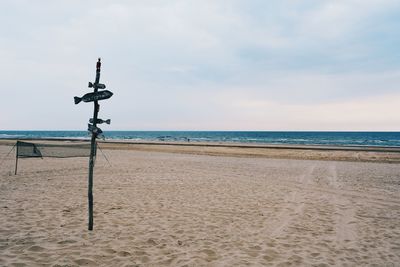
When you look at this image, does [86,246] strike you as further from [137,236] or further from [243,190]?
[243,190]

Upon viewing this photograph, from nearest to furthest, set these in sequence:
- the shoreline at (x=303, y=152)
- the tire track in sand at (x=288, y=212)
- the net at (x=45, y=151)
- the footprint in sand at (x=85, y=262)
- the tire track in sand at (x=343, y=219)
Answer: the footprint in sand at (x=85, y=262)
the tire track in sand at (x=343, y=219)
the tire track in sand at (x=288, y=212)
the net at (x=45, y=151)
the shoreline at (x=303, y=152)

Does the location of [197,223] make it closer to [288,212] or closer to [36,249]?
[288,212]

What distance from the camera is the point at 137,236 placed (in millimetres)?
6809

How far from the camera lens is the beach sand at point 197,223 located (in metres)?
5.80

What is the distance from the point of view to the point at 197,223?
793 cm

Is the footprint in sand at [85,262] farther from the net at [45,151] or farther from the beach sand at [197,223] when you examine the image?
the net at [45,151]

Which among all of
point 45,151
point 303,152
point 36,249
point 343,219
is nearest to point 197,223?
point 36,249

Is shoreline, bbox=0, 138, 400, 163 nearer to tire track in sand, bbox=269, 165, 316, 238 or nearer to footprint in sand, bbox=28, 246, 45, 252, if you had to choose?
tire track in sand, bbox=269, 165, 316, 238

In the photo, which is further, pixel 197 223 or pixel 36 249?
pixel 197 223

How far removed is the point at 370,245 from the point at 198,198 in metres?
5.77

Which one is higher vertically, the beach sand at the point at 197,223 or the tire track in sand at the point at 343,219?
the tire track in sand at the point at 343,219

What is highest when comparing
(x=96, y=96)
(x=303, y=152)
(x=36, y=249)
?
(x=96, y=96)

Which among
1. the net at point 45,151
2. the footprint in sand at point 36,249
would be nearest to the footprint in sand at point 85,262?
the footprint in sand at point 36,249

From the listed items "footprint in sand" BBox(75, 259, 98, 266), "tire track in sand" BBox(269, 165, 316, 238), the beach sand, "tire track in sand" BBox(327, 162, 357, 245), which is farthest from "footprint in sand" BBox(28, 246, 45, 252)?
"tire track in sand" BBox(327, 162, 357, 245)
